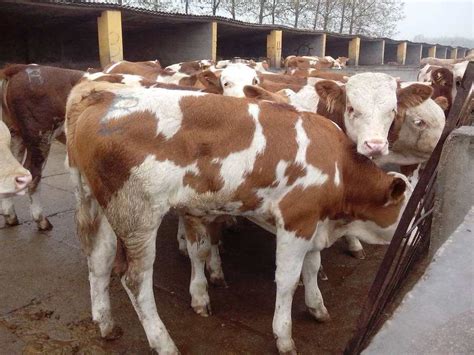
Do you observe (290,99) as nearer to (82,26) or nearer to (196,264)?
(196,264)

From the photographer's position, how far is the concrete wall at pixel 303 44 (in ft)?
75.5

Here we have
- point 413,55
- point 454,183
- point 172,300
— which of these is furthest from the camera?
point 413,55

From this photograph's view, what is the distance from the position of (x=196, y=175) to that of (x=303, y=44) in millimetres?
22361

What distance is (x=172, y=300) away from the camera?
12.0 feet

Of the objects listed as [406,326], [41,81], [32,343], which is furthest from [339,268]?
[41,81]

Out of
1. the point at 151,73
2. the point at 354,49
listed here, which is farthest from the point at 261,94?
the point at 354,49

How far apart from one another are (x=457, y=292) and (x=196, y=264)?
7.42ft

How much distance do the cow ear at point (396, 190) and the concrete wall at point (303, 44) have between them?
20430mm

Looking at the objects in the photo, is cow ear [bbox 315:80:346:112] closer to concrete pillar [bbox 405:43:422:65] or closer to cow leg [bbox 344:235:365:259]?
cow leg [bbox 344:235:365:259]

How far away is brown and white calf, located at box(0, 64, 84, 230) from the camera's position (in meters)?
4.96

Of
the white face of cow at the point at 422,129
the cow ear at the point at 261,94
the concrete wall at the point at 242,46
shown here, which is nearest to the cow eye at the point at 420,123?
the white face of cow at the point at 422,129

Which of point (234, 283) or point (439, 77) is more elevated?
point (439, 77)

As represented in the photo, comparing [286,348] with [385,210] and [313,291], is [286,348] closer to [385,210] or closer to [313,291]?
[313,291]

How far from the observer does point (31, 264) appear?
4.19m
